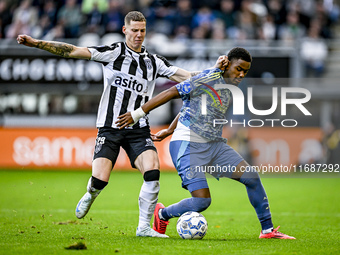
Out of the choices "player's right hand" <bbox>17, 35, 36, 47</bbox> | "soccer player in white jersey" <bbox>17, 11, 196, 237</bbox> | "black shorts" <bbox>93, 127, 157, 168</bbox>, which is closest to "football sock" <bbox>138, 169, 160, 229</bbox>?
"soccer player in white jersey" <bbox>17, 11, 196, 237</bbox>

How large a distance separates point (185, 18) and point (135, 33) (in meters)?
12.0

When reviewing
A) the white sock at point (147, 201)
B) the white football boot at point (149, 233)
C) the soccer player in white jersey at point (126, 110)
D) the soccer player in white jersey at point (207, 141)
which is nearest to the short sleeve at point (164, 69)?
the soccer player in white jersey at point (126, 110)

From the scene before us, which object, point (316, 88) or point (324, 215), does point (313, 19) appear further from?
point (324, 215)

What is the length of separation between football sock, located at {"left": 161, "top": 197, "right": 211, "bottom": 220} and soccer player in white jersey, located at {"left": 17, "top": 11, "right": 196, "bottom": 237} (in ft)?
0.62

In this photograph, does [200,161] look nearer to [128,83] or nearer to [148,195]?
[148,195]

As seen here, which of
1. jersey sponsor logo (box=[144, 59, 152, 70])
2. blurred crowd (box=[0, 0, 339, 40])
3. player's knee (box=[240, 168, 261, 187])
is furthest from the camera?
blurred crowd (box=[0, 0, 339, 40])

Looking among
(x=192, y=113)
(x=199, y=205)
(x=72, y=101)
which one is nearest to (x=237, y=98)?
(x=192, y=113)

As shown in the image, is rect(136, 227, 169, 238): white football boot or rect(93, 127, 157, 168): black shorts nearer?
rect(136, 227, 169, 238): white football boot

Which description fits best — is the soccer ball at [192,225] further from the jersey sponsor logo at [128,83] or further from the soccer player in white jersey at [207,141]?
the jersey sponsor logo at [128,83]

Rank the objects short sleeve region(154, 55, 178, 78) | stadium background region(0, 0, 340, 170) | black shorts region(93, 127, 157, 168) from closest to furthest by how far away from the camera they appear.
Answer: black shorts region(93, 127, 157, 168), short sleeve region(154, 55, 178, 78), stadium background region(0, 0, 340, 170)

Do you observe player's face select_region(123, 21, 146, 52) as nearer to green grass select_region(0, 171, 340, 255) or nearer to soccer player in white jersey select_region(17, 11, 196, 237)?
soccer player in white jersey select_region(17, 11, 196, 237)

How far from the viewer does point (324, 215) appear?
8.91m

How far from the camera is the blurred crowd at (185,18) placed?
59.0 ft

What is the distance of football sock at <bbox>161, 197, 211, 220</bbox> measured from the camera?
614 centimetres
